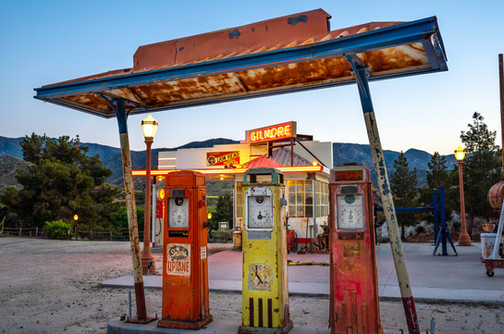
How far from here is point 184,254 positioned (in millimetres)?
5445

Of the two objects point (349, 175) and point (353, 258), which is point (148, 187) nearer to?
point (349, 175)

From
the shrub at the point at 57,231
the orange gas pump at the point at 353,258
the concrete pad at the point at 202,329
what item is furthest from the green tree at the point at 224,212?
the orange gas pump at the point at 353,258

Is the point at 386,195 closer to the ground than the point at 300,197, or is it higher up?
closer to the ground

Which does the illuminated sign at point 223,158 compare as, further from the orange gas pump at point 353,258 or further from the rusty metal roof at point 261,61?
the orange gas pump at point 353,258

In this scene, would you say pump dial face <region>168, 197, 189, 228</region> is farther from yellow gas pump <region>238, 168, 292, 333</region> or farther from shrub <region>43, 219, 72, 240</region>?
shrub <region>43, 219, 72, 240</region>

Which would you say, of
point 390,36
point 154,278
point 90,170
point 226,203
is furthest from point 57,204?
point 390,36

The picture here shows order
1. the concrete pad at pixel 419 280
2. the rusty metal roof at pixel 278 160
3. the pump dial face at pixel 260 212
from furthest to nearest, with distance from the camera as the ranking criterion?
the rusty metal roof at pixel 278 160
the concrete pad at pixel 419 280
the pump dial face at pixel 260 212

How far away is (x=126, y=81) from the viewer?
18.0 ft

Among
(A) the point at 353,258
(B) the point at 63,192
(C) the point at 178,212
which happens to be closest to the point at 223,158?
(C) the point at 178,212

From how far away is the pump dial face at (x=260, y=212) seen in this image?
16.4 ft

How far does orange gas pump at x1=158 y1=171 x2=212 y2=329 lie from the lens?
5.37m

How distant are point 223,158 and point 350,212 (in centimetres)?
1598

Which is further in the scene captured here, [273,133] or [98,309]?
[273,133]

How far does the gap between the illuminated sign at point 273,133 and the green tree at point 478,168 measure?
1927 centimetres
